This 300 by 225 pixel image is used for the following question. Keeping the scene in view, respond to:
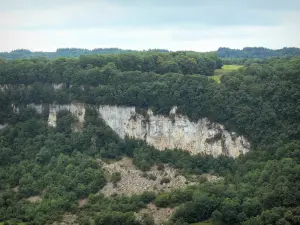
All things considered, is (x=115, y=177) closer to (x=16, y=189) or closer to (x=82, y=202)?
(x=82, y=202)


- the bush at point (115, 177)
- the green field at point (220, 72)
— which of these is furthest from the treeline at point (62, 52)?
the bush at point (115, 177)

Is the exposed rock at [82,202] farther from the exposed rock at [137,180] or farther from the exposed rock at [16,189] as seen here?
the exposed rock at [16,189]

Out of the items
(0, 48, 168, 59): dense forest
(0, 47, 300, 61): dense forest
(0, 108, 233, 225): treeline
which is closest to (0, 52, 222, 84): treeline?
(0, 108, 233, 225): treeline

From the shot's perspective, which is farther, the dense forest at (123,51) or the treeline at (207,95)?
the dense forest at (123,51)

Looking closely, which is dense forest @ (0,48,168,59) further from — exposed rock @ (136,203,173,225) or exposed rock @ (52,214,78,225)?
exposed rock @ (136,203,173,225)

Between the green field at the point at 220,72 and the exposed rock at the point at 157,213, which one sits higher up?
the green field at the point at 220,72
